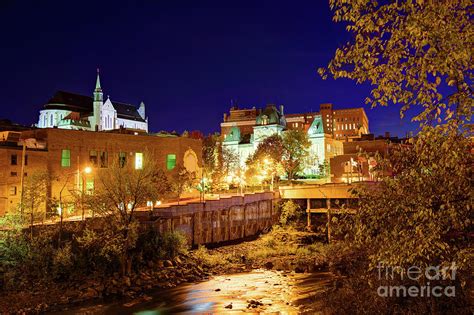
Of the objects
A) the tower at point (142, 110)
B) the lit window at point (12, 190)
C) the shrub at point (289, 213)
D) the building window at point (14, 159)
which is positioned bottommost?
the shrub at point (289, 213)

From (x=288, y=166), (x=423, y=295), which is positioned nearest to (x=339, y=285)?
(x=423, y=295)

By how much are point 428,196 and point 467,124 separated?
1.56 metres

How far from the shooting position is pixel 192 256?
35.0 metres

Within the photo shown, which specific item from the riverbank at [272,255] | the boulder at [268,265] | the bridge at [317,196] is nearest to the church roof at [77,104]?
the bridge at [317,196]

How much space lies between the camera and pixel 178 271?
31.1 m

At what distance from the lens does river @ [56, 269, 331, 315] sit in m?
23.5

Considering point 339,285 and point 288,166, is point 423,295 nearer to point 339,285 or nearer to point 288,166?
point 339,285

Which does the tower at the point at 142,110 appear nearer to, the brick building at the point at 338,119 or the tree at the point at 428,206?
the brick building at the point at 338,119

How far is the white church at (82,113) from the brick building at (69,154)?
68822 millimetres

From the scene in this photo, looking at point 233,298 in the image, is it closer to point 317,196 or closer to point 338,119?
point 317,196

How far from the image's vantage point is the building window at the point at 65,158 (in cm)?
4269

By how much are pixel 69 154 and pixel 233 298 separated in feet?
83.1

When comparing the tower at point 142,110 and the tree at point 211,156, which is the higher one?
the tower at point 142,110

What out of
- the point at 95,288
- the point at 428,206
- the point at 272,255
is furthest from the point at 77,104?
the point at 428,206
